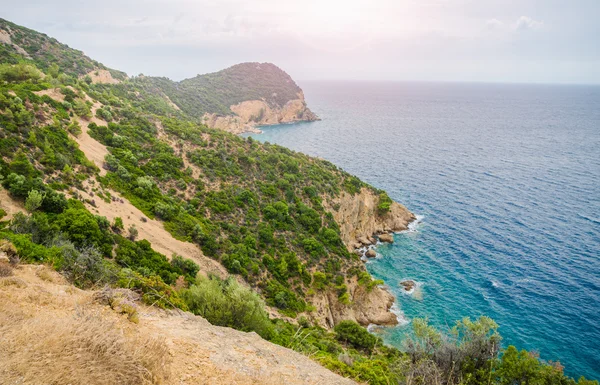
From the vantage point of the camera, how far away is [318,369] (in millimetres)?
13141

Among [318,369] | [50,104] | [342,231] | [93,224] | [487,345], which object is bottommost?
[342,231]

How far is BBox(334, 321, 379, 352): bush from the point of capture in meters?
29.7

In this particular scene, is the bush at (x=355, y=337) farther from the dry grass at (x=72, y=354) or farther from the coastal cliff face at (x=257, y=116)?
the coastal cliff face at (x=257, y=116)

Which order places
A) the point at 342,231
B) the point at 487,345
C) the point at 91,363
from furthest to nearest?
the point at 342,231 → the point at 487,345 → the point at 91,363

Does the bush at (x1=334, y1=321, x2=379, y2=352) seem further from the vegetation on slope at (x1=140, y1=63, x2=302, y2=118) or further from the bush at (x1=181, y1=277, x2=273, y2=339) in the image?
the vegetation on slope at (x1=140, y1=63, x2=302, y2=118)

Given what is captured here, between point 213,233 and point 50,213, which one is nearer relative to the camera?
point 50,213

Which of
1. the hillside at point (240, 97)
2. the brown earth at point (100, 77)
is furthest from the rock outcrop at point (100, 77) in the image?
the hillside at point (240, 97)

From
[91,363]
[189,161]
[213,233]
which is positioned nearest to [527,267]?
[213,233]

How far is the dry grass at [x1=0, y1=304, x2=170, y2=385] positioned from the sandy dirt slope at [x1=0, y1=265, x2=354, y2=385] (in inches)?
0.9

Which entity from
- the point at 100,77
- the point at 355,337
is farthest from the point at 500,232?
the point at 100,77

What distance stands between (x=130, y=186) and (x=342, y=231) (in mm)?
30251

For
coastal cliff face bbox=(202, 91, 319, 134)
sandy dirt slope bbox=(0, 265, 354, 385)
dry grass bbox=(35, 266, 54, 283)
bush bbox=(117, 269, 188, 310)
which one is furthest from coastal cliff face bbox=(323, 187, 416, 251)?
coastal cliff face bbox=(202, 91, 319, 134)

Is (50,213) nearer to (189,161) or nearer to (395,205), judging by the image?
(189,161)

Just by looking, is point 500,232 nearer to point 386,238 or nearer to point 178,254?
point 386,238
